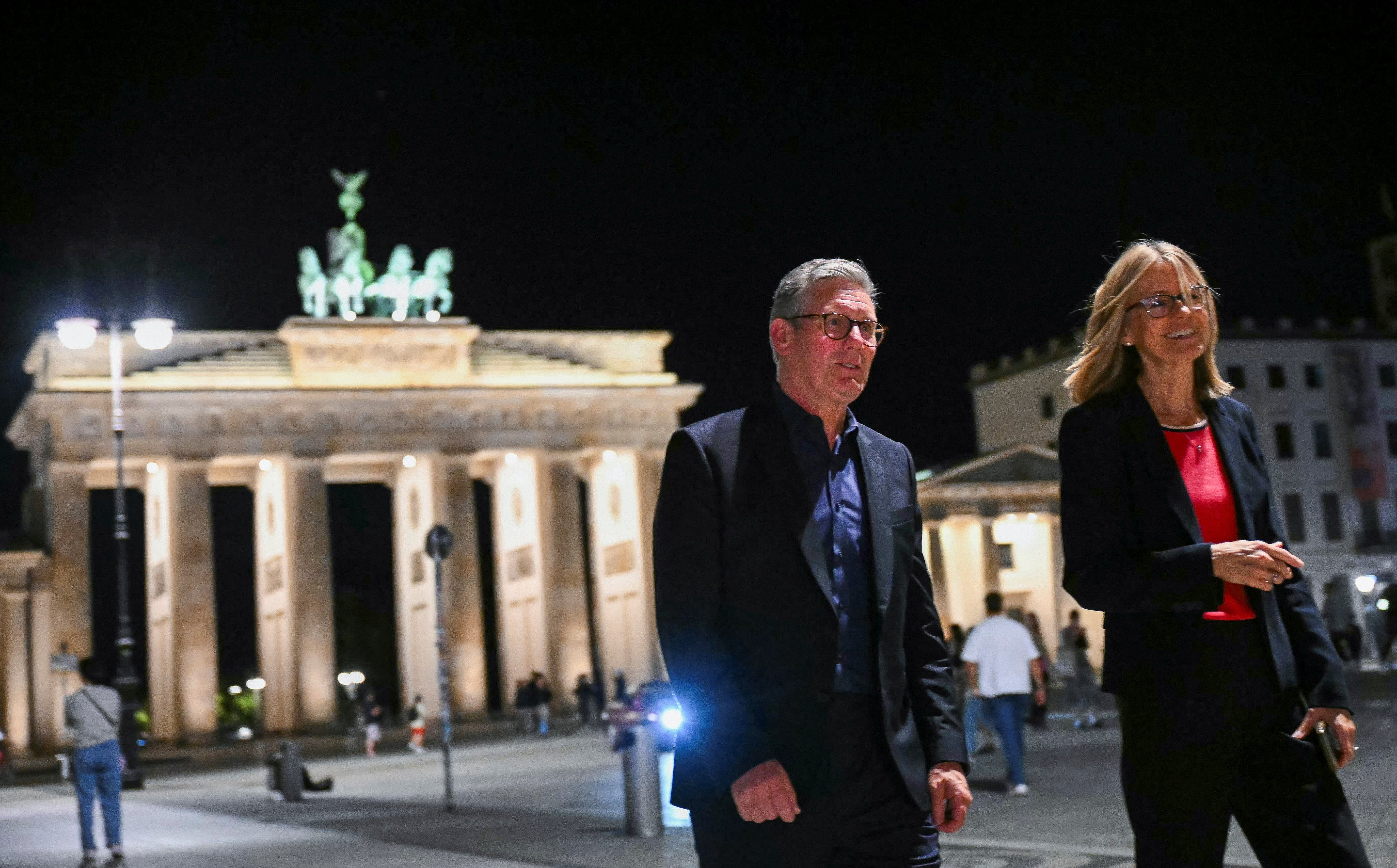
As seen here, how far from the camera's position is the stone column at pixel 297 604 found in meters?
57.7

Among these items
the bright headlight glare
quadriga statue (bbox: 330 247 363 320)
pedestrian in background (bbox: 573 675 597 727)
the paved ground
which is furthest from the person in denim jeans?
quadriga statue (bbox: 330 247 363 320)

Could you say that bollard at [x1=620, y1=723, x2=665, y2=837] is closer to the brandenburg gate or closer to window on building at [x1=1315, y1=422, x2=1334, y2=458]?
the brandenburg gate

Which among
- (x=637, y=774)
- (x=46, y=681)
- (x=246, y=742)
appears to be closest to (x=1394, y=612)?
(x=637, y=774)

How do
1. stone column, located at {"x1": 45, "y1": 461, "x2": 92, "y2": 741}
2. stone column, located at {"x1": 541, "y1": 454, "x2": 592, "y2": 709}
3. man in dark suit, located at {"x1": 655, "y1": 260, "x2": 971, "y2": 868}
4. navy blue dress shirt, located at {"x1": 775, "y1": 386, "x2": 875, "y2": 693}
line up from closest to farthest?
1. man in dark suit, located at {"x1": 655, "y1": 260, "x2": 971, "y2": 868}
2. navy blue dress shirt, located at {"x1": 775, "y1": 386, "x2": 875, "y2": 693}
3. stone column, located at {"x1": 45, "y1": 461, "x2": 92, "y2": 741}
4. stone column, located at {"x1": 541, "y1": 454, "x2": 592, "y2": 709}

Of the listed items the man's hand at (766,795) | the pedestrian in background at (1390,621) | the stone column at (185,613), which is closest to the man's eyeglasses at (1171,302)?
the man's hand at (766,795)

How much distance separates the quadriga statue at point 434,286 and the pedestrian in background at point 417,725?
47.5 ft

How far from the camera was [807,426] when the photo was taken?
5.00 meters

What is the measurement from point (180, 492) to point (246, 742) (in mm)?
8546

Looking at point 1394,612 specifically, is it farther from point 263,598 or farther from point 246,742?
point 263,598

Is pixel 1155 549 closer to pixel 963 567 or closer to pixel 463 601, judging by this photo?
pixel 463 601

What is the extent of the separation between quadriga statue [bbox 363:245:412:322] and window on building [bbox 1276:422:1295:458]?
41.2m

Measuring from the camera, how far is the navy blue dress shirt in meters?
4.70

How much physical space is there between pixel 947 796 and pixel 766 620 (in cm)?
67

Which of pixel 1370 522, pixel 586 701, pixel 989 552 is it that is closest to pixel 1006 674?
pixel 586 701
